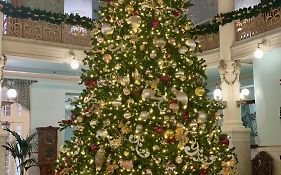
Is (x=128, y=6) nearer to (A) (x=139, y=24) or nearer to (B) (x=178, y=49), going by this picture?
(A) (x=139, y=24)

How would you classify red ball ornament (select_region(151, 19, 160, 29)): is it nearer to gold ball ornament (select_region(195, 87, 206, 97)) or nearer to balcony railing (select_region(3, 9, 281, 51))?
gold ball ornament (select_region(195, 87, 206, 97))

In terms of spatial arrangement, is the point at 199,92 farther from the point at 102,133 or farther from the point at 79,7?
the point at 79,7

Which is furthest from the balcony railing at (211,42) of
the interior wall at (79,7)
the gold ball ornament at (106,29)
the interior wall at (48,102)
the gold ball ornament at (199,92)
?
the gold ball ornament at (106,29)

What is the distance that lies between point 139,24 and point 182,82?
1052 millimetres

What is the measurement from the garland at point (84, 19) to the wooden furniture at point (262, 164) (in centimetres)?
A: 375

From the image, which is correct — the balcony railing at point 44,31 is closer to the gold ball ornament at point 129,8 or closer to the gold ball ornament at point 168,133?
the gold ball ornament at point 129,8

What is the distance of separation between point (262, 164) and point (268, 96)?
188 cm

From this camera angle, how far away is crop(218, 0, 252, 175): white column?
35.7 feet

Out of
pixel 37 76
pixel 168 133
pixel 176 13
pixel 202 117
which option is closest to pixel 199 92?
pixel 202 117

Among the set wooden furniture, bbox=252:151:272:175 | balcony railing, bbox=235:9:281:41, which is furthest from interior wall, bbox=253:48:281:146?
balcony railing, bbox=235:9:281:41

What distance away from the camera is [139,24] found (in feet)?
18.9

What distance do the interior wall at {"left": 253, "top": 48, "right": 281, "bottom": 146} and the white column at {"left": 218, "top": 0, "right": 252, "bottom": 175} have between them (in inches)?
20.9

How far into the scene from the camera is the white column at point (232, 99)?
10.9 m

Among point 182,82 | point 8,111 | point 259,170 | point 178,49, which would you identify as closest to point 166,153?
point 182,82
